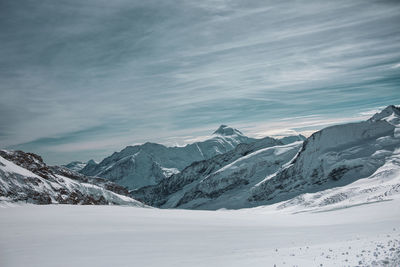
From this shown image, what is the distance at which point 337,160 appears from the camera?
412 feet

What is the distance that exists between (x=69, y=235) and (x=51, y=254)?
4.47 metres

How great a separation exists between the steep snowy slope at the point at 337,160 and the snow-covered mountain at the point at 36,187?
238 feet

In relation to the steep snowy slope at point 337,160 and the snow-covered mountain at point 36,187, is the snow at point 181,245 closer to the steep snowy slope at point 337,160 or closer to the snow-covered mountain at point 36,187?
the snow-covered mountain at point 36,187

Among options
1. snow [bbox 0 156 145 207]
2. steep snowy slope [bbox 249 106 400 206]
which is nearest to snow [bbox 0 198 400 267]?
snow [bbox 0 156 145 207]

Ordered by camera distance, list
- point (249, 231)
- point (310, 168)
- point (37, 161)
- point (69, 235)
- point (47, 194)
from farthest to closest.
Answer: point (310, 168) → point (37, 161) → point (47, 194) → point (249, 231) → point (69, 235)

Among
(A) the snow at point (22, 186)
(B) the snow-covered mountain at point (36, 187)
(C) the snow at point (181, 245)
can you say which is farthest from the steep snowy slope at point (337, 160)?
(C) the snow at point (181, 245)

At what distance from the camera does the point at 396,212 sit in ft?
80.9

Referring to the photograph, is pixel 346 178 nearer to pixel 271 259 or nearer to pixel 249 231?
pixel 249 231

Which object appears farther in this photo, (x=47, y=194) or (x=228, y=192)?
(x=228, y=192)

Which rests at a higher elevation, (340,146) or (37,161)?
(37,161)

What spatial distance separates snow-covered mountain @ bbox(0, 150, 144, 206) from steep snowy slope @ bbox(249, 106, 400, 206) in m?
72.4

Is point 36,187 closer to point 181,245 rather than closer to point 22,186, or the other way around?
point 22,186

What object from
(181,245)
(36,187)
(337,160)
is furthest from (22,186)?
(337,160)

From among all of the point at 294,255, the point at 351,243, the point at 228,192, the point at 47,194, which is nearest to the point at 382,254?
the point at 351,243
